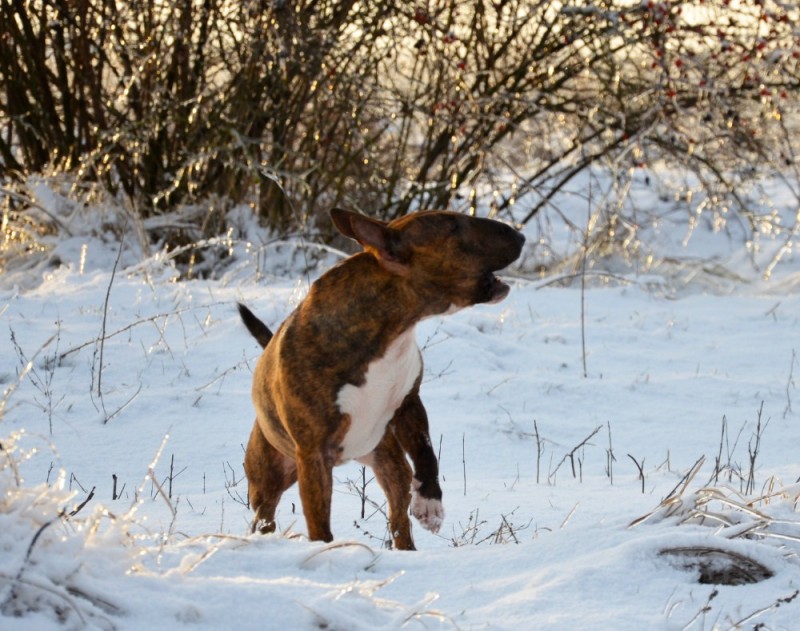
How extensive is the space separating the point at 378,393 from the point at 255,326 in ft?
3.38

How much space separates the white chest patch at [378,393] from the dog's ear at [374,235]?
0.73 ft

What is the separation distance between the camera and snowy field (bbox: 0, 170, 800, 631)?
2379 mm

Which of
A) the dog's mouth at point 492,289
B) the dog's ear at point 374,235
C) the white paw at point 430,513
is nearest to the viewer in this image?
the dog's ear at point 374,235

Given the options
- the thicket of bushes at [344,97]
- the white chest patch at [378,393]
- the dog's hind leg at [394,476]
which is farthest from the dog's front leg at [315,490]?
the thicket of bushes at [344,97]

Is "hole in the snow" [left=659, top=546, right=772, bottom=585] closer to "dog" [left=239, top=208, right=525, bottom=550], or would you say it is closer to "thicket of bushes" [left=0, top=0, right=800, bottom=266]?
"dog" [left=239, top=208, right=525, bottom=550]

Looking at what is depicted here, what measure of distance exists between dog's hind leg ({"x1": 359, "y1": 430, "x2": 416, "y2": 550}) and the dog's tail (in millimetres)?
802

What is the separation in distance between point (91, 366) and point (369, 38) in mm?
4199

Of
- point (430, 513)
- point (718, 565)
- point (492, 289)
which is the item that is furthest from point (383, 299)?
point (718, 565)

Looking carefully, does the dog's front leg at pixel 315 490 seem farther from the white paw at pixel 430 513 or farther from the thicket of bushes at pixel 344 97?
the thicket of bushes at pixel 344 97

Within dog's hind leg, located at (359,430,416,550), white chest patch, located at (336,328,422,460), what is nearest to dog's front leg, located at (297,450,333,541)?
white chest patch, located at (336,328,422,460)

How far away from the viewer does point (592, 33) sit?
31.6 ft

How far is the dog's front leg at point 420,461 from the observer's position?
3811mm

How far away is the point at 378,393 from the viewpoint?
11.9 feet

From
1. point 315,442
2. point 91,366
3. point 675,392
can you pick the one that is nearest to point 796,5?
point 675,392
